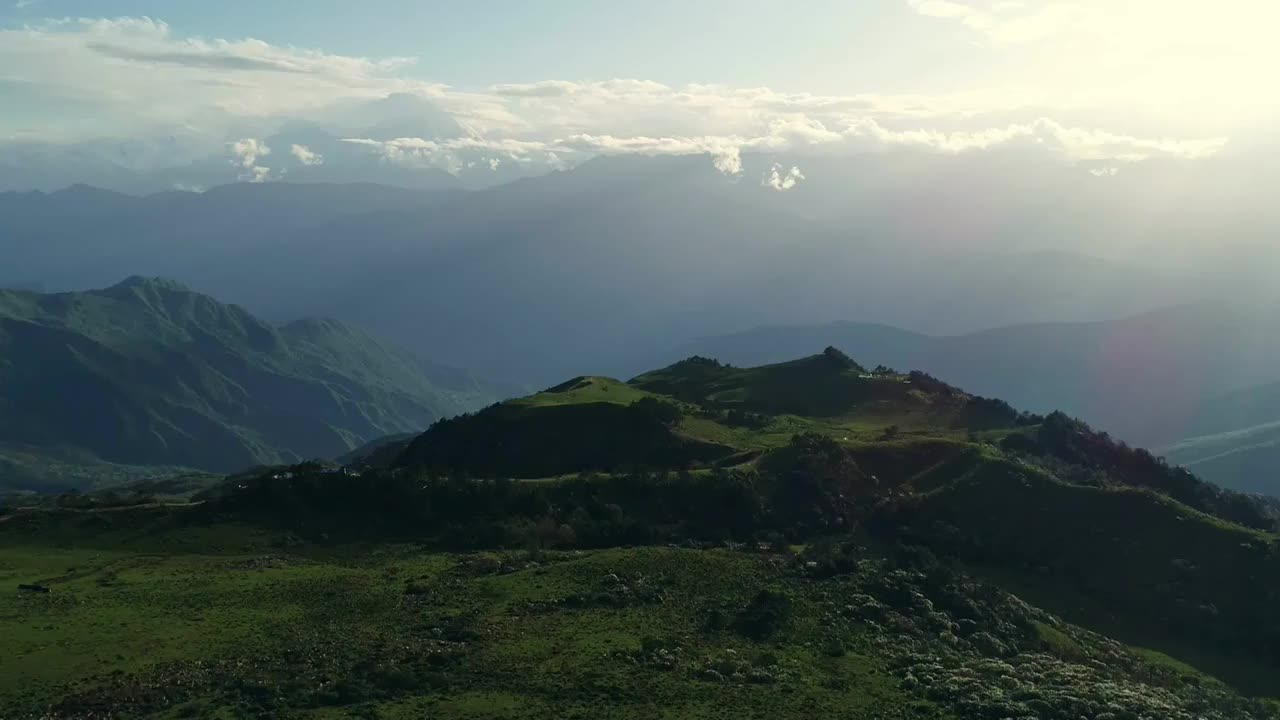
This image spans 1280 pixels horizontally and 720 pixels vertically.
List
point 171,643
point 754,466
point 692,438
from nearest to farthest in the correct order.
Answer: point 171,643
point 754,466
point 692,438

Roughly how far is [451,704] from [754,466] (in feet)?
188

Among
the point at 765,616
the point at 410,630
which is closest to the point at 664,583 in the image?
the point at 765,616

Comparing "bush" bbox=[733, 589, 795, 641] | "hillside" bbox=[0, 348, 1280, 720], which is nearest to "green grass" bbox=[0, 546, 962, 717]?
"hillside" bbox=[0, 348, 1280, 720]

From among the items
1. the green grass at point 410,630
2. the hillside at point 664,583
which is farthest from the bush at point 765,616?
the green grass at point 410,630

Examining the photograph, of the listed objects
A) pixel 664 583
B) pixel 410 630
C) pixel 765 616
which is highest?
pixel 410 630

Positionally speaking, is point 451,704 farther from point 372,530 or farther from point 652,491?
point 652,491

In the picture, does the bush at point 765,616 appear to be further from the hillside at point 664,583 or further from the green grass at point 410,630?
the green grass at point 410,630

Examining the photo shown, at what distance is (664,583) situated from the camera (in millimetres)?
65125

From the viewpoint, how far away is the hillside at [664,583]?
48.2 metres

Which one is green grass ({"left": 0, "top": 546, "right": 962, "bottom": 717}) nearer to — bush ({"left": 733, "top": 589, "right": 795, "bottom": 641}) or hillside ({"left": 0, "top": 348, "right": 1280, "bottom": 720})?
hillside ({"left": 0, "top": 348, "right": 1280, "bottom": 720})

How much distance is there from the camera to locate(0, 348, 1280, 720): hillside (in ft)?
158

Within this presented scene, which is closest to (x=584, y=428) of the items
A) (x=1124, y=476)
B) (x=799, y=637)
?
(x=799, y=637)

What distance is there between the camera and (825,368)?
158m

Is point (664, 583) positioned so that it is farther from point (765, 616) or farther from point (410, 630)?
point (410, 630)
